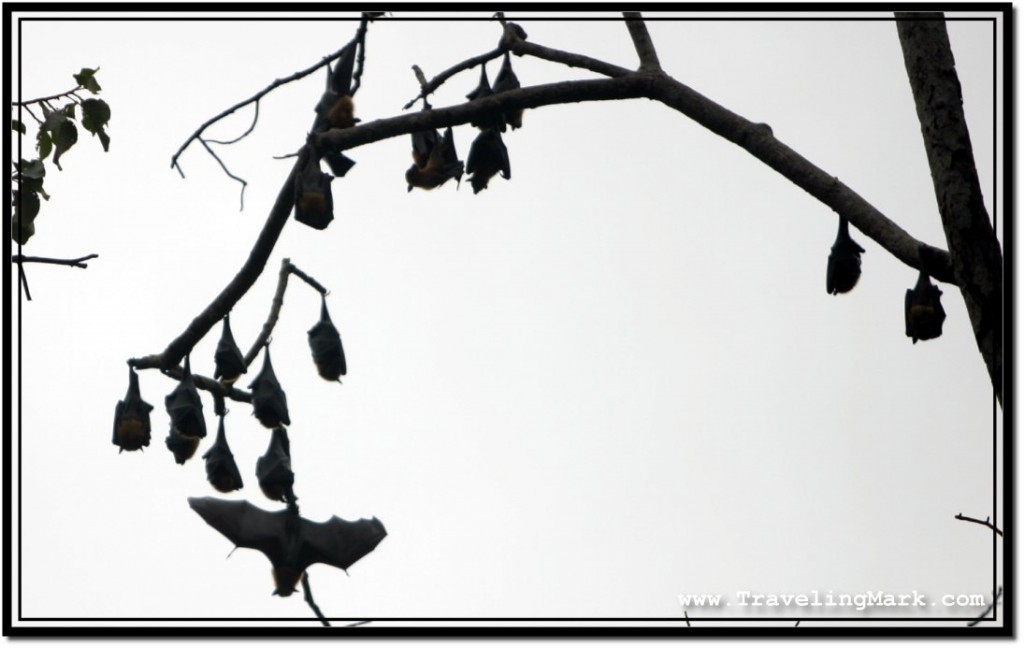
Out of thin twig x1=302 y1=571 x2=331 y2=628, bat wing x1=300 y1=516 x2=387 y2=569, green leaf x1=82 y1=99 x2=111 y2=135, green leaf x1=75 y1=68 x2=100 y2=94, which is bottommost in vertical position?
thin twig x1=302 y1=571 x2=331 y2=628

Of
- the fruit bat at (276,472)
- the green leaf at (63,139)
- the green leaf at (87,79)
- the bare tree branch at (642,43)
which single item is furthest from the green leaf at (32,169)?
the bare tree branch at (642,43)

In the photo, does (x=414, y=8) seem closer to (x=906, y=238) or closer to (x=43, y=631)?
(x=906, y=238)

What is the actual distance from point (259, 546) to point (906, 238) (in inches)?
120

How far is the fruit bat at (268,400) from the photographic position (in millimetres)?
5016

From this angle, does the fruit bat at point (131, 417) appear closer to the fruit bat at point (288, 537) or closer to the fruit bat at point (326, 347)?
the fruit bat at point (288, 537)

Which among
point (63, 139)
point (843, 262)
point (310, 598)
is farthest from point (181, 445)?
point (843, 262)

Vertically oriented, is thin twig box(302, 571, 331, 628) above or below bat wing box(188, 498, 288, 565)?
below

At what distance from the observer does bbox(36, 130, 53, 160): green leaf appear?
496 centimetres

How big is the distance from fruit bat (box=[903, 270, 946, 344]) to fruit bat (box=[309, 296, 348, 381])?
2.42 meters

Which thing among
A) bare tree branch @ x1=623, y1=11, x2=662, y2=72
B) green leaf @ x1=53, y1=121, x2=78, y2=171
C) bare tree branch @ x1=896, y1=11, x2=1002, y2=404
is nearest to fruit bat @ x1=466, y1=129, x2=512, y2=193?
bare tree branch @ x1=623, y1=11, x2=662, y2=72

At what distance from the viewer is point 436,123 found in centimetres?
390

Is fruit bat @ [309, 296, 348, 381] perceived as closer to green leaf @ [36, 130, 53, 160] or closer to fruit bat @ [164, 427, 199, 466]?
fruit bat @ [164, 427, 199, 466]

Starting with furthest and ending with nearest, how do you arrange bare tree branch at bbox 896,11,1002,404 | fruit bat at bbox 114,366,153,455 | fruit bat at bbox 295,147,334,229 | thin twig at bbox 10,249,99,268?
1. fruit bat at bbox 114,366,153,455
2. thin twig at bbox 10,249,99,268
3. fruit bat at bbox 295,147,334,229
4. bare tree branch at bbox 896,11,1002,404

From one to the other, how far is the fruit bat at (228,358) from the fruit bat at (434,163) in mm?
1167
